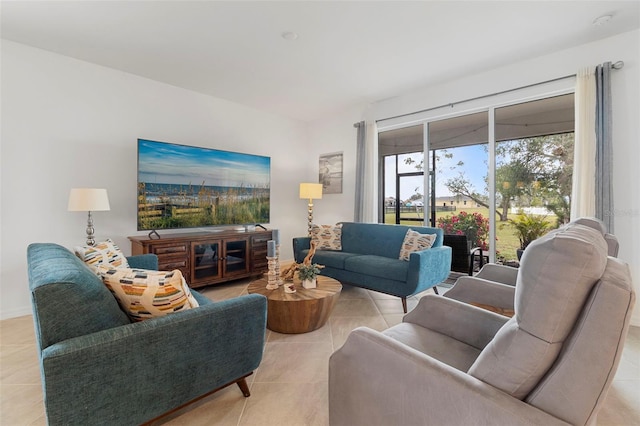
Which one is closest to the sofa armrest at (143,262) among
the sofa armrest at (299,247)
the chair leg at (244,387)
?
the chair leg at (244,387)

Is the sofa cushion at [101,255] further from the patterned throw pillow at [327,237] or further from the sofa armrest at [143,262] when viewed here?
the patterned throw pillow at [327,237]

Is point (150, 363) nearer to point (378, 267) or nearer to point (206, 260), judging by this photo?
point (378, 267)

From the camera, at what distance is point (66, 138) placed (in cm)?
308

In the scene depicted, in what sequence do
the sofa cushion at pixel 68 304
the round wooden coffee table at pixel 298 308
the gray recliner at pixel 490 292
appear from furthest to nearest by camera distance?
the round wooden coffee table at pixel 298 308
the gray recliner at pixel 490 292
the sofa cushion at pixel 68 304

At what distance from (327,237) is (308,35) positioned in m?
2.49

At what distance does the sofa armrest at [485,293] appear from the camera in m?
1.83

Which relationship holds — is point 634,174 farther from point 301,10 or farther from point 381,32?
point 301,10

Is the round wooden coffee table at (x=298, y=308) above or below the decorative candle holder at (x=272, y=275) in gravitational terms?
below

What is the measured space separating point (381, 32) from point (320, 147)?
9.16ft

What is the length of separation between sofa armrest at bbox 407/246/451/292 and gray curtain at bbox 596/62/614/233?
1416 millimetres

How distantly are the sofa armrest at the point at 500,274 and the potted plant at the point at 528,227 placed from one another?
1367 mm

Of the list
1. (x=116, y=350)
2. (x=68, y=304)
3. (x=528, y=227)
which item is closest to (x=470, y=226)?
(x=528, y=227)

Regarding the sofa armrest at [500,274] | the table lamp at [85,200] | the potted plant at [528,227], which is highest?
the table lamp at [85,200]

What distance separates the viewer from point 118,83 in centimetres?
339
